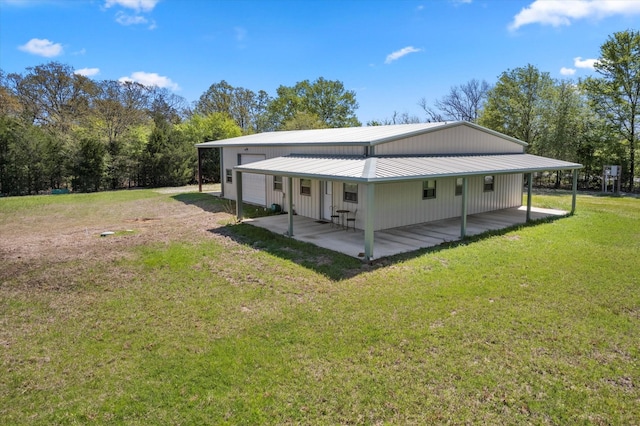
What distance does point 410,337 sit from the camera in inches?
212

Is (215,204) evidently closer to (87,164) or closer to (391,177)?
(391,177)

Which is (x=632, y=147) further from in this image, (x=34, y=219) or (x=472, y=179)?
Answer: (x=34, y=219)

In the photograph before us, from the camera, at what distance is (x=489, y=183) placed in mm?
15727

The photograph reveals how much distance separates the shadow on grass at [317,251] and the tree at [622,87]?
1903 cm

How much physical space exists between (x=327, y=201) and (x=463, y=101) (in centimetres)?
3681

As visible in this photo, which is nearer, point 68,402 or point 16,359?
point 68,402

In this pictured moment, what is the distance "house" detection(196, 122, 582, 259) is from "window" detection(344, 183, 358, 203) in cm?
3

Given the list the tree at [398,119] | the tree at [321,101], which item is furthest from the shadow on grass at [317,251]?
the tree at [398,119]

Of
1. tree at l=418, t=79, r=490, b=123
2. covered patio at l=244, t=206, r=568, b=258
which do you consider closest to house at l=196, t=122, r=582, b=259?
covered patio at l=244, t=206, r=568, b=258

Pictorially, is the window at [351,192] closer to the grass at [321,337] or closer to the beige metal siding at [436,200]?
the beige metal siding at [436,200]

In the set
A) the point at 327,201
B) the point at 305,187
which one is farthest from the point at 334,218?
the point at 305,187

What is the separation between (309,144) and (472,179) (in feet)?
21.2

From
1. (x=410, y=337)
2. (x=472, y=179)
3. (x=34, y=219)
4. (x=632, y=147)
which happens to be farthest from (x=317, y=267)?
(x=632, y=147)

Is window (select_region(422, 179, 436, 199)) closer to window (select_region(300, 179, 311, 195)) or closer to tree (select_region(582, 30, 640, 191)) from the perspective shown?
window (select_region(300, 179, 311, 195))
